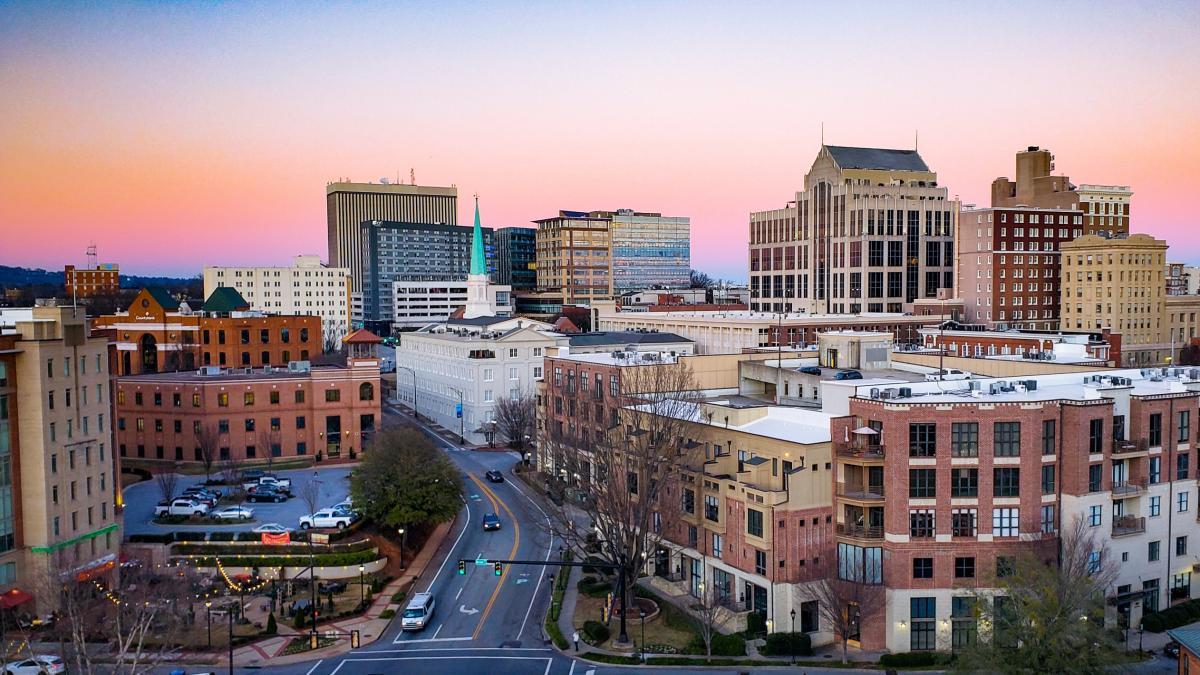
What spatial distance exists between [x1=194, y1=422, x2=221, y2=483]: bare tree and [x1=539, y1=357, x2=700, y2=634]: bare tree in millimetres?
35673

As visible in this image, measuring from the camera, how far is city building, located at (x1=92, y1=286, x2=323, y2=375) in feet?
403

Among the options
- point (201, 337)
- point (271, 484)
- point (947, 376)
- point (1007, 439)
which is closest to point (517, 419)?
point (271, 484)

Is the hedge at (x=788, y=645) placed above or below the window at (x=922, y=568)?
below

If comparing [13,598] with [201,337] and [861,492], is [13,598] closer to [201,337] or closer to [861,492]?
[861,492]

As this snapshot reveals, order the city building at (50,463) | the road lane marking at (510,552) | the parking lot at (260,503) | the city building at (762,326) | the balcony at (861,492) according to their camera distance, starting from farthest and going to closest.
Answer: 1. the city building at (762,326)
2. the parking lot at (260,503)
3. the road lane marking at (510,552)
4. the city building at (50,463)
5. the balcony at (861,492)

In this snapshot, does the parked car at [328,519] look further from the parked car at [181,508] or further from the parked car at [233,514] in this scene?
the parked car at [181,508]

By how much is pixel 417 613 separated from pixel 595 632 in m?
9.86

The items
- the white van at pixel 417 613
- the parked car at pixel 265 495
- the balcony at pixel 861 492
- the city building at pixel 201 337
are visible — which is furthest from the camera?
the city building at pixel 201 337

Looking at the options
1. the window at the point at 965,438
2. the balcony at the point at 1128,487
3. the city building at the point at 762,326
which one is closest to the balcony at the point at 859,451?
the window at the point at 965,438

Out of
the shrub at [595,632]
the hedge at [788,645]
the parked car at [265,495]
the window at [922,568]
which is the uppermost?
the window at [922,568]

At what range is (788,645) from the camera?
152 feet

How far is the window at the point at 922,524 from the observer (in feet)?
155

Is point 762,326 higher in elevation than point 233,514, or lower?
higher

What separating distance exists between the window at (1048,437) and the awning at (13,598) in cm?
5330
